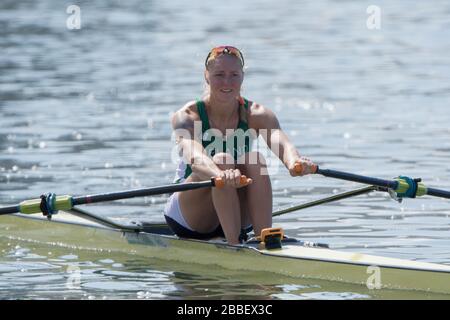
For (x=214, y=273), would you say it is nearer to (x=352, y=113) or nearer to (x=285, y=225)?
(x=285, y=225)

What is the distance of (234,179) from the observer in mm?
10531

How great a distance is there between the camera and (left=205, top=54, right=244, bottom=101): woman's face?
11.1 m

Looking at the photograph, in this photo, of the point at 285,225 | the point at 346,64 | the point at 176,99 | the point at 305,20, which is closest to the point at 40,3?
the point at 305,20

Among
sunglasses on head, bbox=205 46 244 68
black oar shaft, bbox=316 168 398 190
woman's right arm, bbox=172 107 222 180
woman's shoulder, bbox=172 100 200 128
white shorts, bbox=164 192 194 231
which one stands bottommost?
white shorts, bbox=164 192 194 231

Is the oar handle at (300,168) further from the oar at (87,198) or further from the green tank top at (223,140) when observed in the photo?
the green tank top at (223,140)

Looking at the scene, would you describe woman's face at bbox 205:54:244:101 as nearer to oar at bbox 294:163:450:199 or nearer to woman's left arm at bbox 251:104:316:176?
woman's left arm at bbox 251:104:316:176

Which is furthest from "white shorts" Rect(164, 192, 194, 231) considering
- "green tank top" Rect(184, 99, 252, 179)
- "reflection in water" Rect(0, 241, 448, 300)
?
"reflection in water" Rect(0, 241, 448, 300)

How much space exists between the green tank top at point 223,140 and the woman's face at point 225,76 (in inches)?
9.2

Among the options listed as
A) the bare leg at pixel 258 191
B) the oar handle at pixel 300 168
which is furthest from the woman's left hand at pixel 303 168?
the bare leg at pixel 258 191

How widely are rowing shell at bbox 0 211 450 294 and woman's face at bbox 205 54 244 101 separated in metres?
1.28

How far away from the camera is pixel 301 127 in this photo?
1986cm

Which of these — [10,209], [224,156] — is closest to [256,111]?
[224,156]

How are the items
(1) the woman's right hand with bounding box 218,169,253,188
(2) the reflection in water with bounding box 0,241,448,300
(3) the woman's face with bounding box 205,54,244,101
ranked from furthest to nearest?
(3) the woman's face with bounding box 205,54,244,101, (1) the woman's right hand with bounding box 218,169,253,188, (2) the reflection in water with bounding box 0,241,448,300

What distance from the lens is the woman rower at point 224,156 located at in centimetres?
1088
